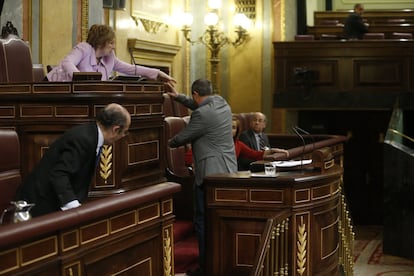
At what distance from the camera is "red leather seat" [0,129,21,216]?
4242 millimetres

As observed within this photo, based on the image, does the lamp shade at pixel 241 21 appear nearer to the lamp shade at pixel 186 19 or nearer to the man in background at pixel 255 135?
the lamp shade at pixel 186 19

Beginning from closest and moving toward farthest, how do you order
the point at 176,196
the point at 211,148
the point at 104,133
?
the point at 104,133 < the point at 211,148 < the point at 176,196

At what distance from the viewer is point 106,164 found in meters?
5.37

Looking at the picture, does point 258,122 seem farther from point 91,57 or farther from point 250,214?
point 250,214

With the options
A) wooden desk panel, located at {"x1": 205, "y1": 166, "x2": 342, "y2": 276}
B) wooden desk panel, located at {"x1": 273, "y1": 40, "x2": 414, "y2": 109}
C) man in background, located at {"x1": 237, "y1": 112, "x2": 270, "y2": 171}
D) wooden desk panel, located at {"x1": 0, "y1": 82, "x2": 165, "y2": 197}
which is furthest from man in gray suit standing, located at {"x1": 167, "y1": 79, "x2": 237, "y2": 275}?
wooden desk panel, located at {"x1": 273, "y1": 40, "x2": 414, "y2": 109}

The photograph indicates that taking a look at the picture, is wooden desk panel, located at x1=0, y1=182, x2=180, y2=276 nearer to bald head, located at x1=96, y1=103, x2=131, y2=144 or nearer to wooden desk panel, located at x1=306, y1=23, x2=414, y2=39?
bald head, located at x1=96, y1=103, x2=131, y2=144

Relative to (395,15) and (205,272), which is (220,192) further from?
(395,15)

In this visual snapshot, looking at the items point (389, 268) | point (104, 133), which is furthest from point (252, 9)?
→ point (104, 133)

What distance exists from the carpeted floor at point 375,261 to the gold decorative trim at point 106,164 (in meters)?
4.58

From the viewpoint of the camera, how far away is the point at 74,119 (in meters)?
5.32

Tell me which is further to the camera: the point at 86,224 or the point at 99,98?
the point at 99,98

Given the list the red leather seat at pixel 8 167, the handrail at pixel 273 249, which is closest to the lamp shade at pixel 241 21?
the handrail at pixel 273 249

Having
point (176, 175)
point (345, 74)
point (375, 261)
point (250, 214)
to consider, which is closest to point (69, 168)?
point (250, 214)

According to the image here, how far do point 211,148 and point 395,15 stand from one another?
9342mm
